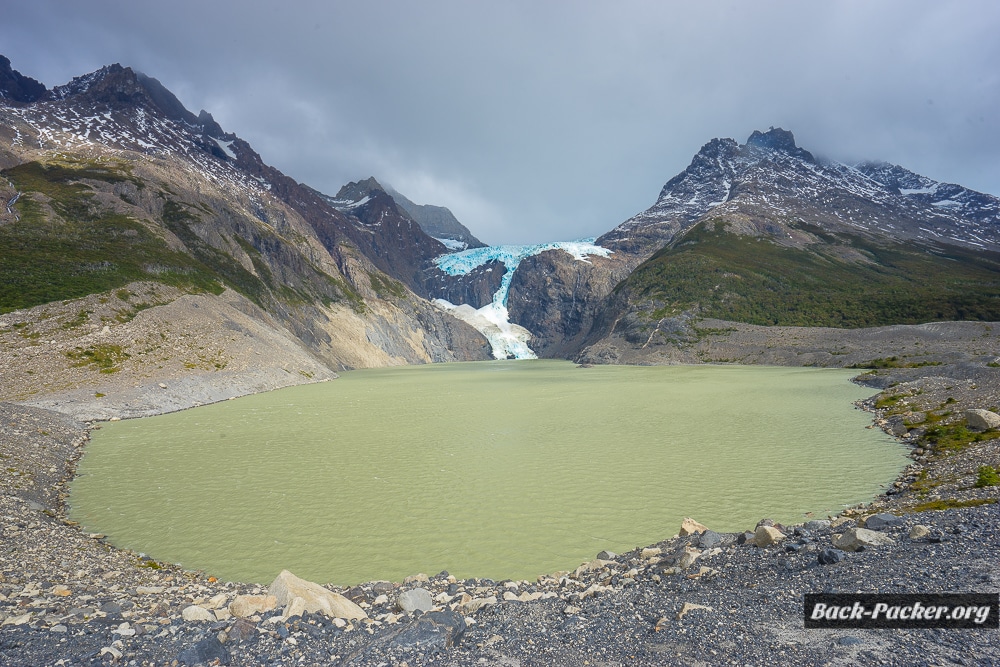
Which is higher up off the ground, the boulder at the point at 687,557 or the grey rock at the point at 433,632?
the boulder at the point at 687,557

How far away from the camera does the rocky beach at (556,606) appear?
7.17 meters

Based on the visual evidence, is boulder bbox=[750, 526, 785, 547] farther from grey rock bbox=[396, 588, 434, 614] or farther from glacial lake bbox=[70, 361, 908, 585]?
grey rock bbox=[396, 588, 434, 614]

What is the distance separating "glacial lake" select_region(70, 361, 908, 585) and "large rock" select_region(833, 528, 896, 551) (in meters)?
5.22

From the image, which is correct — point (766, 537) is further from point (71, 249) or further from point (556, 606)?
point (71, 249)

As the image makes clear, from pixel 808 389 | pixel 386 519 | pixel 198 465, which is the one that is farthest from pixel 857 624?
pixel 808 389

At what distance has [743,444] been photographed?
88.7ft

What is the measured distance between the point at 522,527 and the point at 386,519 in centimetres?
505

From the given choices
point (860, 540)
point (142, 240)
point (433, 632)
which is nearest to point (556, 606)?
point (433, 632)

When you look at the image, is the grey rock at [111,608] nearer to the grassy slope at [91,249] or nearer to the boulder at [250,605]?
the boulder at [250,605]

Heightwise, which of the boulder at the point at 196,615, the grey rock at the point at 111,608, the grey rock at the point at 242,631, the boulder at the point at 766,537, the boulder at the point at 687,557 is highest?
the boulder at the point at 766,537

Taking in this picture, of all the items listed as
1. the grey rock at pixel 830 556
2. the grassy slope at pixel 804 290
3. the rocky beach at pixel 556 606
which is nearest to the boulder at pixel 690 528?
the rocky beach at pixel 556 606

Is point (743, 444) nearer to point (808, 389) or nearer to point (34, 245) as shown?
point (808, 389)

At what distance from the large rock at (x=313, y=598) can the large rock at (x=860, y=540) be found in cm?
1022

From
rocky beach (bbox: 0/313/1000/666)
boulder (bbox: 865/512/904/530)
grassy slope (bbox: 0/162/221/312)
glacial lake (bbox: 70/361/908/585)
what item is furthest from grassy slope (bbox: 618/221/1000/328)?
rocky beach (bbox: 0/313/1000/666)
